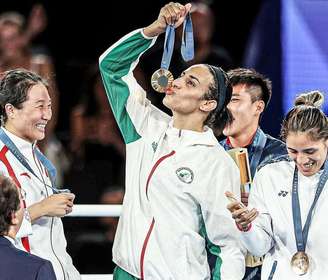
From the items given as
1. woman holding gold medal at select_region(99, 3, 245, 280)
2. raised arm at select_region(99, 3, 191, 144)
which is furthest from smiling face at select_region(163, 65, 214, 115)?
raised arm at select_region(99, 3, 191, 144)

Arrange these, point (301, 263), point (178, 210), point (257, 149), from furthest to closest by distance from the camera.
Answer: point (257, 149), point (178, 210), point (301, 263)

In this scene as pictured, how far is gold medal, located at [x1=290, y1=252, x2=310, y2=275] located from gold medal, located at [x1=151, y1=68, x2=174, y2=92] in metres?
0.84

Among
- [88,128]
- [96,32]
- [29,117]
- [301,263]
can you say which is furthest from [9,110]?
[96,32]

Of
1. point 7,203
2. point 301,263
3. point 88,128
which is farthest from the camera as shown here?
point 88,128

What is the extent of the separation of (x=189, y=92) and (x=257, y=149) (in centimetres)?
48

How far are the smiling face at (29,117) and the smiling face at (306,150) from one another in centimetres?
98

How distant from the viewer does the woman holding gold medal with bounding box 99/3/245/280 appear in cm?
470

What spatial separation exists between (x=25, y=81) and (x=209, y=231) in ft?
3.09

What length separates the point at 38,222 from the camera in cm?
470

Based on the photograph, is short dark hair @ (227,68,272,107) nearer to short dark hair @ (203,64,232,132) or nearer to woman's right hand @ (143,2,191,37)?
short dark hair @ (203,64,232,132)

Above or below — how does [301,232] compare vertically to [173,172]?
below

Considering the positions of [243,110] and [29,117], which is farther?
[243,110]

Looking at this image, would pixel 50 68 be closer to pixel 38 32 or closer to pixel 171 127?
pixel 38 32

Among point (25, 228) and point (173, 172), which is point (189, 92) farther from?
point (25, 228)
